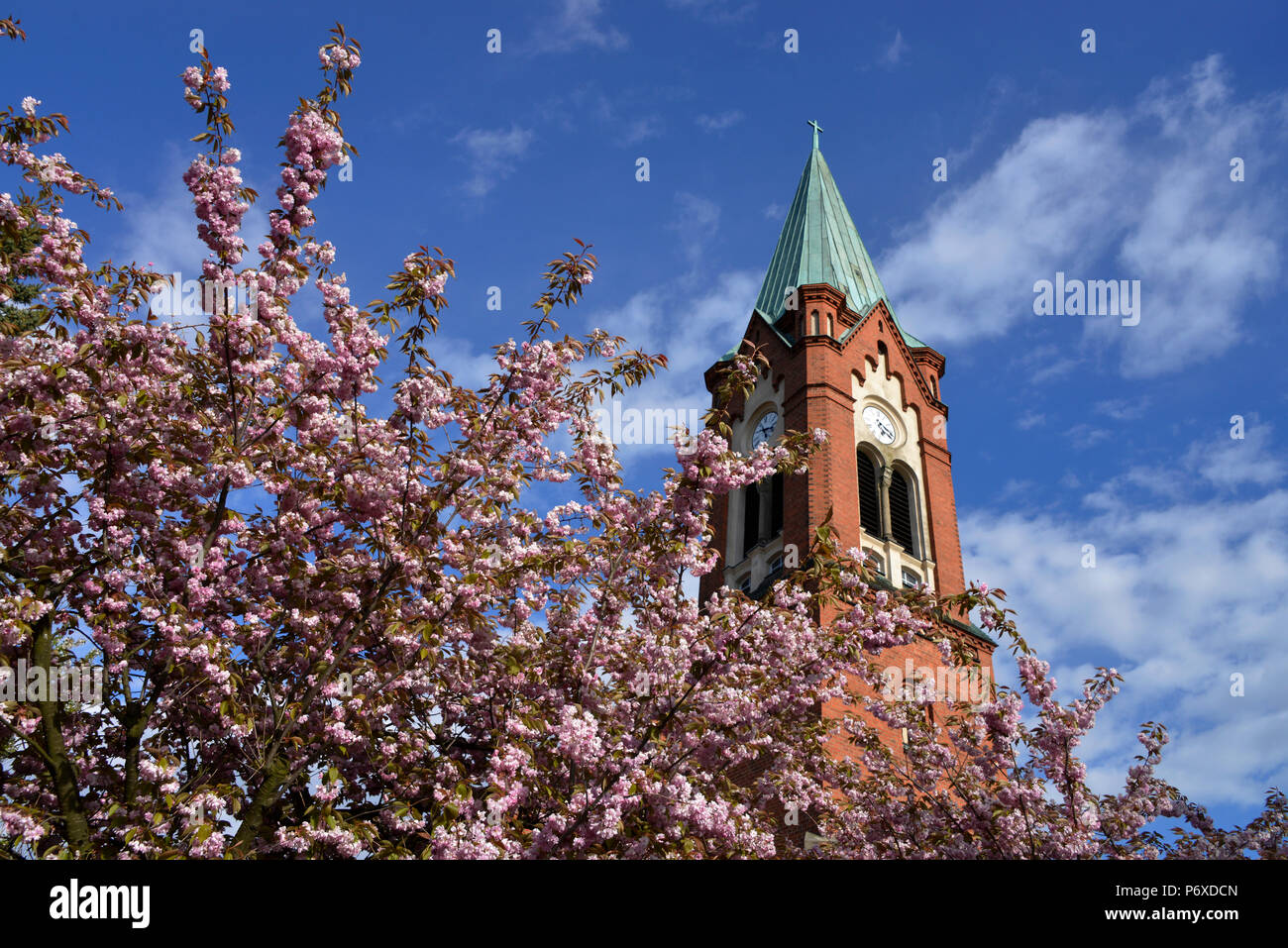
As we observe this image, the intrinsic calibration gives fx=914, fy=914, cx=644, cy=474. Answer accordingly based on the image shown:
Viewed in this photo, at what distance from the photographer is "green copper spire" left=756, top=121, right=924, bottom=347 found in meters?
31.9

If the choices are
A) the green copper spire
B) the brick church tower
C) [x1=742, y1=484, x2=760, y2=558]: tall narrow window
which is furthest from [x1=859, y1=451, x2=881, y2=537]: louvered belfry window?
the green copper spire

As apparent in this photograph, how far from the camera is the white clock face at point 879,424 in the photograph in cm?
2823

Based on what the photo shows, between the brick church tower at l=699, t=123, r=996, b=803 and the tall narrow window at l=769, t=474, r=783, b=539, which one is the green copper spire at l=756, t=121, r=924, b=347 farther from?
the tall narrow window at l=769, t=474, r=783, b=539

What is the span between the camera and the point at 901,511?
2712cm

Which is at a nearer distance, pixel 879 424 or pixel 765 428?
pixel 765 428

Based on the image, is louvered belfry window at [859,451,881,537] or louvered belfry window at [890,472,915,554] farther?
louvered belfry window at [890,472,915,554]

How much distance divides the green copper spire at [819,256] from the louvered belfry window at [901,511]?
645 cm

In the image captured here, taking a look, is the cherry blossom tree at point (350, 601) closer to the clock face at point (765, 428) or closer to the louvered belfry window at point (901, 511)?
the louvered belfry window at point (901, 511)

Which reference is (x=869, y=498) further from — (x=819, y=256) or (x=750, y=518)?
(x=819, y=256)

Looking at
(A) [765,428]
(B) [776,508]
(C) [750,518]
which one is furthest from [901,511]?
(A) [765,428]

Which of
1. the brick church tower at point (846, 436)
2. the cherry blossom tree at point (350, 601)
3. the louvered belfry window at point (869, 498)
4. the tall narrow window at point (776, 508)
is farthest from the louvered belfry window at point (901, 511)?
the cherry blossom tree at point (350, 601)

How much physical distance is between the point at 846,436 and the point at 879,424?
3.12m

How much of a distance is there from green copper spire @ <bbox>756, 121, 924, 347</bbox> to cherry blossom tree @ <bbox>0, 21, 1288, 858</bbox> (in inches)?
912

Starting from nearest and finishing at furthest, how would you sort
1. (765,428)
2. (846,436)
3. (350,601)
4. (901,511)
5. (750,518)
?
1. (350,601)
2. (846,436)
3. (901,511)
4. (750,518)
5. (765,428)
